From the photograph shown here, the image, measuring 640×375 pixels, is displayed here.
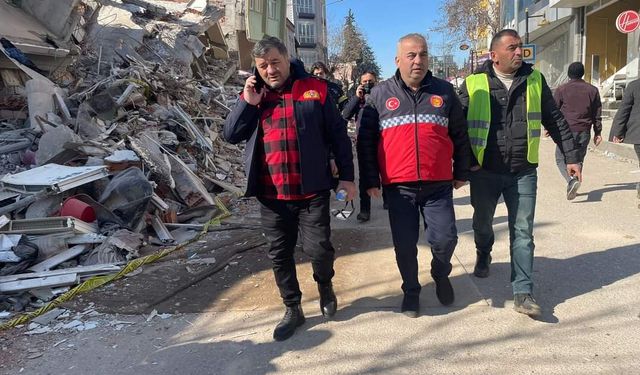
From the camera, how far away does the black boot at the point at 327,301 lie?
3701 millimetres

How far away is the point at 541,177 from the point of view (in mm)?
9367

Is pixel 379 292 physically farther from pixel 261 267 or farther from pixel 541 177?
pixel 541 177

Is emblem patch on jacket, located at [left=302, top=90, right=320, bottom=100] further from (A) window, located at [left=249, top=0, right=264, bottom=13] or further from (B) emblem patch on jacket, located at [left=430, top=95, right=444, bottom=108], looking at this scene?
(A) window, located at [left=249, top=0, right=264, bottom=13]

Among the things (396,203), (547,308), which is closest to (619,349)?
(547,308)

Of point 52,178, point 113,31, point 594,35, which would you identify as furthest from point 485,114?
point 594,35

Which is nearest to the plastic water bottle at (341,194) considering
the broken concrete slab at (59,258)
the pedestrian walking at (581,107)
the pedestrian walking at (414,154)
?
the pedestrian walking at (414,154)

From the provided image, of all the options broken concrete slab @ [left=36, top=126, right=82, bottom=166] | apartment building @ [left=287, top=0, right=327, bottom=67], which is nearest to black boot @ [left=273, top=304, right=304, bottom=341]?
broken concrete slab @ [left=36, top=126, right=82, bottom=166]

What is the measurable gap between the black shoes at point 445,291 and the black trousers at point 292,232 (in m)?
Answer: 0.89

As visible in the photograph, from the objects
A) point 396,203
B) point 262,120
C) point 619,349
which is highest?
point 262,120

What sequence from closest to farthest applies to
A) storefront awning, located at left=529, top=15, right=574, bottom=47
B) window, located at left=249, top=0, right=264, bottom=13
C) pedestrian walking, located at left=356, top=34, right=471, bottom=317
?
pedestrian walking, located at left=356, top=34, right=471, bottom=317, window, located at left=249, top=0, right=264, bottom=13, storefront awning, located at left=529, top=15, right=574, bottom=47

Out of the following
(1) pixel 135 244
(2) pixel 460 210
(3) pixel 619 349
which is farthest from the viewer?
(2) pixel 460 210

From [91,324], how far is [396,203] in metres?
2.46

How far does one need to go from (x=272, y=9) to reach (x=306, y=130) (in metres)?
26.9

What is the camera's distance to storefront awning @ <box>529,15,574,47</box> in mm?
26419
